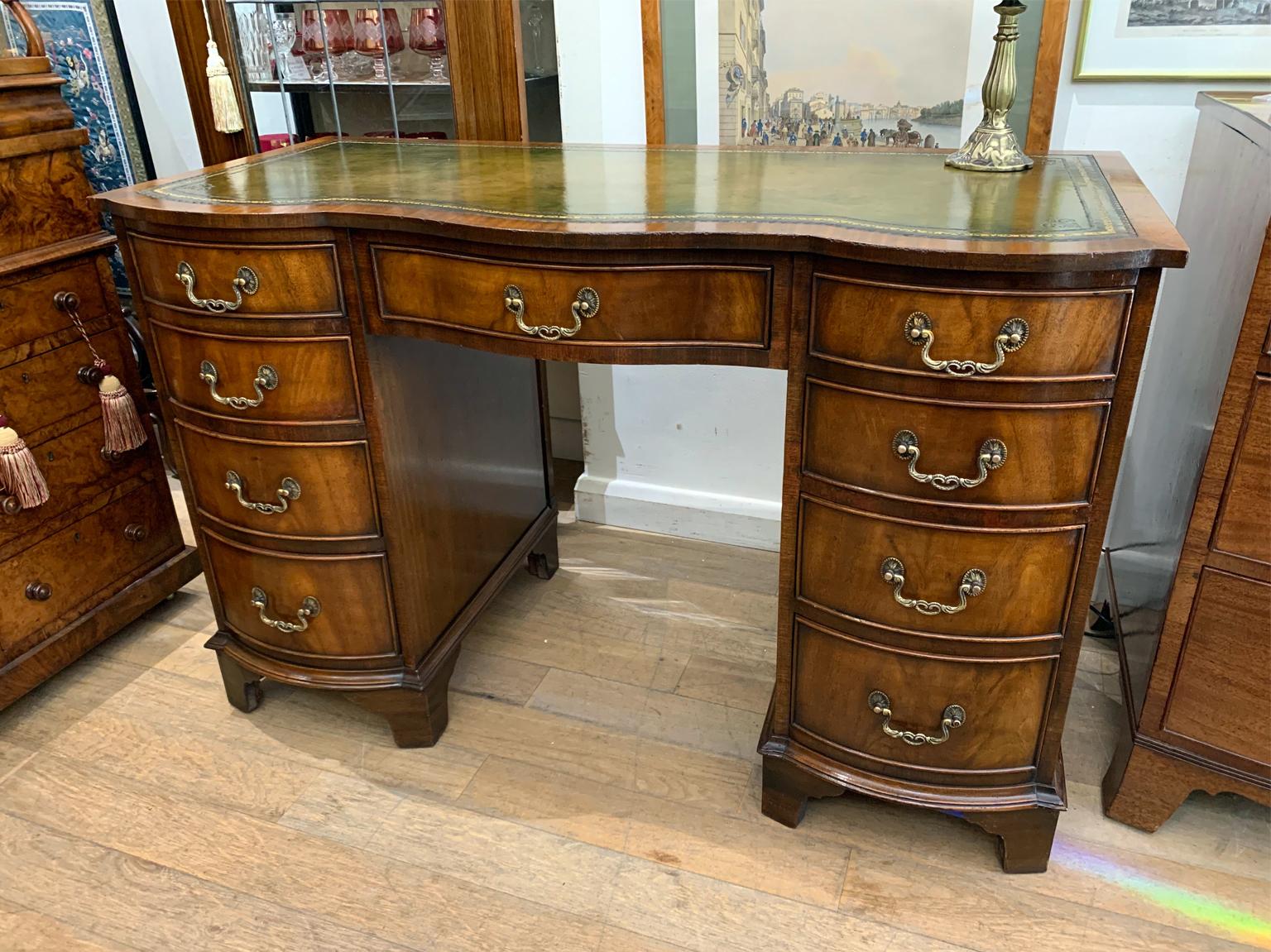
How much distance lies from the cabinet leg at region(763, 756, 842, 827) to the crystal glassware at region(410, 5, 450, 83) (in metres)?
1.51

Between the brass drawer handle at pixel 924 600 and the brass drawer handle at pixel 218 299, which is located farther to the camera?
the brass drawer handle at pixel 218 299

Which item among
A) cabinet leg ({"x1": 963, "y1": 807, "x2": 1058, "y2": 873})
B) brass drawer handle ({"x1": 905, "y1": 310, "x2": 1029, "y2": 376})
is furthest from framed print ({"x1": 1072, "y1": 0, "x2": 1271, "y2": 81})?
cabinet leg ({"x1": 963, "y1": 807, "x2": 1058, "y2": 873})

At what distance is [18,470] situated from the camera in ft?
5.21

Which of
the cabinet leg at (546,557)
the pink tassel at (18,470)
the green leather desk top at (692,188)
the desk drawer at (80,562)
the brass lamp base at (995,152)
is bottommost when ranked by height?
the cabinet leg at (546,557)

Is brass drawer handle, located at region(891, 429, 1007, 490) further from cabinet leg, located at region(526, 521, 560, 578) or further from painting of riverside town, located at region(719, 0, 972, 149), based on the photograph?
cabinet leg, located at region(526, 521, 560, 578)

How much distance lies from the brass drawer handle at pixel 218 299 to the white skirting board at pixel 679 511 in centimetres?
109

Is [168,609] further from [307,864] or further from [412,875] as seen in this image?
[412,875]

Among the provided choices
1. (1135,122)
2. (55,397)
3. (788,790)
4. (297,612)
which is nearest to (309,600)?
(297,612)

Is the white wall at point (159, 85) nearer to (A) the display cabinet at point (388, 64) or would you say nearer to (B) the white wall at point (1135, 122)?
(A) the display cabinet at point (388, 64)

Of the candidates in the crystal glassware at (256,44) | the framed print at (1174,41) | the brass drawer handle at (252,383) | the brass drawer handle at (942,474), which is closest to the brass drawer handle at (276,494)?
the brass drawer handle at (252,383)

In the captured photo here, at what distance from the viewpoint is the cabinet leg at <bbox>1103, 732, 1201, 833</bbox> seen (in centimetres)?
137

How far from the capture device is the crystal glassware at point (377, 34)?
193cm

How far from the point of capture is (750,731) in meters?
1.65

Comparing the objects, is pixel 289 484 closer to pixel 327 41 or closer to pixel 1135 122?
pixel 327 41
